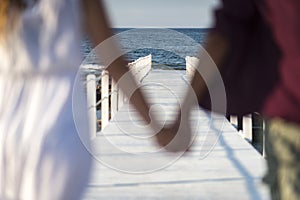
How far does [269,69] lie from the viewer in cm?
112

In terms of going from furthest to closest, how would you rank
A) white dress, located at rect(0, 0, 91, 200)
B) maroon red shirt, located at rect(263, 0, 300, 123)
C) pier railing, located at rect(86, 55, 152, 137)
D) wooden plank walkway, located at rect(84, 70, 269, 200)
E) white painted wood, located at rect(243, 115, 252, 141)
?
1. white painted wood, located at rect(243, 115, 252, 141)
2. pier railing, located at rect(86, 55, 152, 137)
3. wooden plank walkway, located at rect(84, 70, 269, 200)
4. white dress, located at rect(0, 0, 91, 200)
5. maroon red shirt, located at rect(263, 0, 300, 123)

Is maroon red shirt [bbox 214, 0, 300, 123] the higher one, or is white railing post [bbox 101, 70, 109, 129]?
white railing post [bbox 101, 70, 109, 129]

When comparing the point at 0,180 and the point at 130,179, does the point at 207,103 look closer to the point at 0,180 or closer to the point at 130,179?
the point at 0,180

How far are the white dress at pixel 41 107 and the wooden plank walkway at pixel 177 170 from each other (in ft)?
4.74

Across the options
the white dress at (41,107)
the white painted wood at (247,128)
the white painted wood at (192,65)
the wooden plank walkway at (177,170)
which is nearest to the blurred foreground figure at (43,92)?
the white dress at (41,107)

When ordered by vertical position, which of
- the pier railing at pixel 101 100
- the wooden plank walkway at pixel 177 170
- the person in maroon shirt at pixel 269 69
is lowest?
the wooden plank walkway at pixel 177 170

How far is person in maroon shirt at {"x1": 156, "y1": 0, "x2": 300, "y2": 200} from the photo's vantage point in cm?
107

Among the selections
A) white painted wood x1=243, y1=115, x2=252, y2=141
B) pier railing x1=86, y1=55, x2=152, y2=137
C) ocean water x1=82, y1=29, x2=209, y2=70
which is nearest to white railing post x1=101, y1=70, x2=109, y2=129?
pier railing x1=86, y1=55, x2=152, y2=137

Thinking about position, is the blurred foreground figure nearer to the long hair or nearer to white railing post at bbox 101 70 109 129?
the long hair

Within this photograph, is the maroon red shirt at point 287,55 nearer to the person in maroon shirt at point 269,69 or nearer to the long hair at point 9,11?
the person in maroon shirt at point 269,69

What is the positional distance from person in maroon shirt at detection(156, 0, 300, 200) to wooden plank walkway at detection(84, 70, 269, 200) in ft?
5.07

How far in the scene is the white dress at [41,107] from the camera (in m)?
1.27

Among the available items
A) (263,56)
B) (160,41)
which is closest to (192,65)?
(263,56)

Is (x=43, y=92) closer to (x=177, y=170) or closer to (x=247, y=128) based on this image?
(x=177, y=170)
